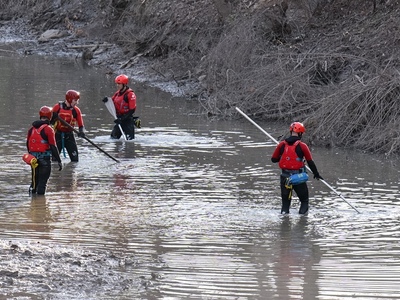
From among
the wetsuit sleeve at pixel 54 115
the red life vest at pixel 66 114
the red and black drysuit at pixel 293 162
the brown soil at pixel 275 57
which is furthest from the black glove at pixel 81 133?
the brown soil at pixel 275 57

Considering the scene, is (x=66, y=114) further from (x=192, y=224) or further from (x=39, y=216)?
(x=192, y=224)

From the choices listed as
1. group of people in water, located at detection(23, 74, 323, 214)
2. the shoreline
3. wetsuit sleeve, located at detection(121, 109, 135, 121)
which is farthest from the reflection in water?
the shoreline

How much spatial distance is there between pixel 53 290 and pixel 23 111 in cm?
1556

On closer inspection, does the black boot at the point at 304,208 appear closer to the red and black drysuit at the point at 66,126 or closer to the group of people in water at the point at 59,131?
the group of people in water at the point at 59,131

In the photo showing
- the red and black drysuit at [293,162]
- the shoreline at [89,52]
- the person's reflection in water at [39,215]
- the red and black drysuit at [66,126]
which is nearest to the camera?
the person's reflection in water at [39,215]

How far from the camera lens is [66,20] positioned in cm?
4209

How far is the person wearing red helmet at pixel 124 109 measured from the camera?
20.5m

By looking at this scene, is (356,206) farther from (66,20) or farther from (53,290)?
(66,20)

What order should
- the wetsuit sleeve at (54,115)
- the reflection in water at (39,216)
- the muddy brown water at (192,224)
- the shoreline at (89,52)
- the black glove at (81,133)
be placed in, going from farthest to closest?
1. the shoreline at (89,52)
2. the black glove at (81,133)
3. the wetsuit sleeve at (54,115)
4. the reflection in water at (39,216)
5. the muddy brown water at (192,224)

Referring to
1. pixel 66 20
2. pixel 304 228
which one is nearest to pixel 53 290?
pixel 304 228

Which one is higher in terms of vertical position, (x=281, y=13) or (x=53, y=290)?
(x=281, y=13)

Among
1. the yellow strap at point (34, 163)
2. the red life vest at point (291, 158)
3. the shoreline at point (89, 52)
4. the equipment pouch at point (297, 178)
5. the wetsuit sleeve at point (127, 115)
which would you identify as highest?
the shoreline at point (89, 52)

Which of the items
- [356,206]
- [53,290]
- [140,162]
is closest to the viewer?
[53,290]

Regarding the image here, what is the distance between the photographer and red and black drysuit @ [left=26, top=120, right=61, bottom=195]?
1475cm
